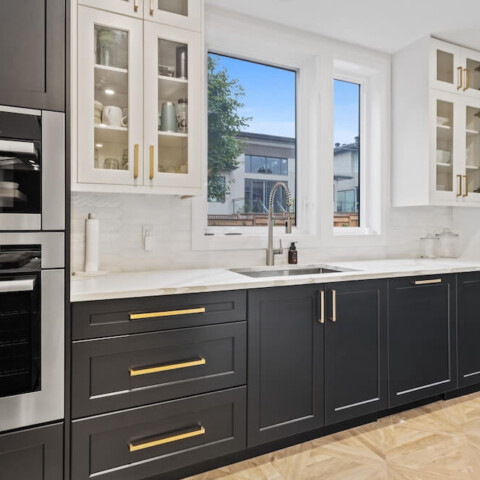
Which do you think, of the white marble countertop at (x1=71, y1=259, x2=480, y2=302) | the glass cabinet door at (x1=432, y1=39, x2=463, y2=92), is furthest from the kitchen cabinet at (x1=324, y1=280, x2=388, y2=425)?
the glass cabinet door at (x1=432, y1=39, x2=463, y2=92)

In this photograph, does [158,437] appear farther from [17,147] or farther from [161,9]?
[161,9]

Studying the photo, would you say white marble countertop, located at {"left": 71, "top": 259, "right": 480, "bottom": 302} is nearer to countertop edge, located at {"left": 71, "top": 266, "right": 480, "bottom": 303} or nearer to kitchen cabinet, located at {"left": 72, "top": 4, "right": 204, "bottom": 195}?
countertop edge, located at {"left": 71, "top": 266, "right": 480, "bottom": 303}

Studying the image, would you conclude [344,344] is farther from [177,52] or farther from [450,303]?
[177,52]

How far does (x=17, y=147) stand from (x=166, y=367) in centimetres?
107

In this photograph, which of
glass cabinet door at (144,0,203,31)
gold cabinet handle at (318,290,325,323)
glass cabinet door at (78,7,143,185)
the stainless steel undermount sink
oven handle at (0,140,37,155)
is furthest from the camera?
the stainless steel undermount sink

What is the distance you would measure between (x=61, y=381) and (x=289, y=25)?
2.58 metres

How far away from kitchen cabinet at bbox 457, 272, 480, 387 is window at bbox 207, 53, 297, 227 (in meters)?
1.28

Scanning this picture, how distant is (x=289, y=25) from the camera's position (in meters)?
2.71

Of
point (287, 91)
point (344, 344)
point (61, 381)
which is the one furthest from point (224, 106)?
point (61, 381)

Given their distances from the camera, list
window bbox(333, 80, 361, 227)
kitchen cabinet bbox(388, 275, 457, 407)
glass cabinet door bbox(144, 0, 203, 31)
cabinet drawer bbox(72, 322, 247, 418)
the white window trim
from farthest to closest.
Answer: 1. window bbox(333, 80, 361, 227)
2. the white window trim
3. kitchen cabinet bbox(388, 275, 457, 407)
4. glass cabinet door bbox(144, 0, 203, 31)
5. cabinet drawer bbox(72, 322, 247, 418)

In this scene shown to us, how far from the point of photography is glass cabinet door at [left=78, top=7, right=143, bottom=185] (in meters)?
1.84

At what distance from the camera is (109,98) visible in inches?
76.0

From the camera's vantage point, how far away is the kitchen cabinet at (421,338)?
2.34m

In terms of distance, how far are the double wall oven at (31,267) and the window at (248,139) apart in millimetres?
1303
